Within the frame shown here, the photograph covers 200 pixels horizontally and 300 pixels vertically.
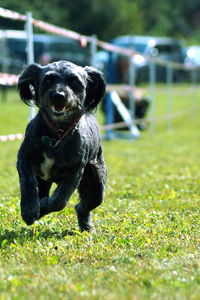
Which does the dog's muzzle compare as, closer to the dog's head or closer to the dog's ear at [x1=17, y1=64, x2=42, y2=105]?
the dog's head

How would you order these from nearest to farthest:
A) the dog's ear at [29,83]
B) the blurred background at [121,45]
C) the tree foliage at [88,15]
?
the dog's ear at [29,83] → the blurred background at [121,45] → the tree foliage at [88,15]

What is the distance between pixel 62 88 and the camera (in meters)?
4.62

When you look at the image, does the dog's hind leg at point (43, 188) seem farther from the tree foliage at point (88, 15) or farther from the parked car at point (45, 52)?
the tree foliage at point (88, 15)

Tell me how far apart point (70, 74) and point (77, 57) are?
85.1 feet

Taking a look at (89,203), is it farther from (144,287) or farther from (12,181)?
(12,181)

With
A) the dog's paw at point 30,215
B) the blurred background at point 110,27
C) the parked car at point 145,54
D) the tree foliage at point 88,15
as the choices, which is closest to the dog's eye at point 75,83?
the dog's paw at point 30,215

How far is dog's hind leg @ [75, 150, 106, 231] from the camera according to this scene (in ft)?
17.1

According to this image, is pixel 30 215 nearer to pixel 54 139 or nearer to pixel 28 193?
pixel 28 193

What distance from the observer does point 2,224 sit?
528 cm

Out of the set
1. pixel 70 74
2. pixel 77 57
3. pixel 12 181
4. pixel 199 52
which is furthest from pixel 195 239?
pixel 199 52

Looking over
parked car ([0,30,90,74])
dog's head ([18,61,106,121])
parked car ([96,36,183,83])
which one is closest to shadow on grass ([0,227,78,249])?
dog's head ([18,61,106,121])

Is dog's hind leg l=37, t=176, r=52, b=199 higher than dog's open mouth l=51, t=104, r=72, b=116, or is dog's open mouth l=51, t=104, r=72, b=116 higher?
dog's open mouth l=51, t=104, r=72, b=116

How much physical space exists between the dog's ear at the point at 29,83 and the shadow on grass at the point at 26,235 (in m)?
0.98

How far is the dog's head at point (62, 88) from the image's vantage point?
4.60 m
